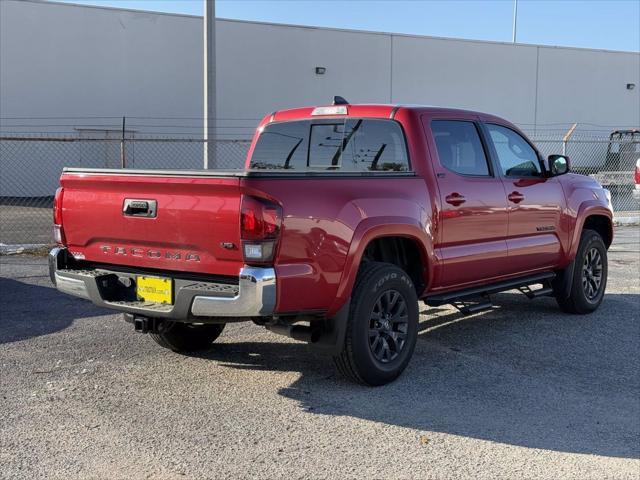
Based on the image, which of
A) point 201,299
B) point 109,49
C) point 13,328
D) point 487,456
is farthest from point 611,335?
point 109,49

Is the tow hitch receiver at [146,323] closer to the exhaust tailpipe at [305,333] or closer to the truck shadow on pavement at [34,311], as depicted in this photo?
the exhaust tailpipe at [305,333]

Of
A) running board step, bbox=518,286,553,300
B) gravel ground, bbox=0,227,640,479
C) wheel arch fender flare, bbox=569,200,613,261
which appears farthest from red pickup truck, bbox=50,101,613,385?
gravel ground, bbox=0,227,640,479

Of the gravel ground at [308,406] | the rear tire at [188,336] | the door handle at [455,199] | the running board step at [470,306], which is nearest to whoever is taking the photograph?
the gravel ground at [308,406]

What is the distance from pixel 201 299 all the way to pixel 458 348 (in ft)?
8.85

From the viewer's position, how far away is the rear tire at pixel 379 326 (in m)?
4.85

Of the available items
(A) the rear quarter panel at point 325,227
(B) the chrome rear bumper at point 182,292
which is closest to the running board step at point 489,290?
(A) the rear quarter panel at point 325,227

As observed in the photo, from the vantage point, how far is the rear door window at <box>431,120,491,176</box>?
227 inches

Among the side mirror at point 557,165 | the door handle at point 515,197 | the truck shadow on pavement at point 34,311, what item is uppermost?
the side mirror at point 557,165

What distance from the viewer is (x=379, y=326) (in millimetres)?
5113

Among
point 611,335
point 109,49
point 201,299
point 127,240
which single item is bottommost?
point 611,335

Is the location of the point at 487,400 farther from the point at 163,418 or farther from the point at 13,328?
the point at 13,328

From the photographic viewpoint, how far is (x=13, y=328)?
21.6 ft

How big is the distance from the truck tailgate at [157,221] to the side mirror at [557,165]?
3777 mm

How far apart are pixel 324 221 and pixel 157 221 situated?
108cm
